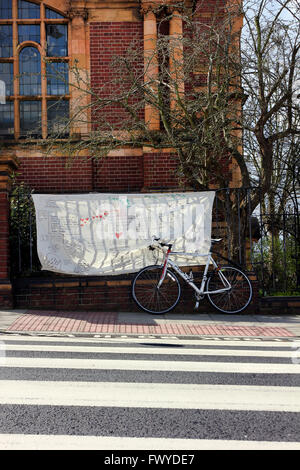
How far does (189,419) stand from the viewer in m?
3.64

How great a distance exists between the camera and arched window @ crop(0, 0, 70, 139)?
14.3 metres

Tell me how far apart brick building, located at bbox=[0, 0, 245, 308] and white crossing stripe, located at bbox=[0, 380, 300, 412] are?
9545 millimetres

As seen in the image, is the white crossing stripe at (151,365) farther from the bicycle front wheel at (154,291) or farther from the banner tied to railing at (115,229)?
the banner tied to railing at (115,229)

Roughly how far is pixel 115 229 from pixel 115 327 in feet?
8.05

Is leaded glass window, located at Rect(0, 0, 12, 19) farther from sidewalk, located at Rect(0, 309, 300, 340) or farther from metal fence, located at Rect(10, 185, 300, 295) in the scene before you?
sidewalk, located at Rect(0, 309, 300, 340)

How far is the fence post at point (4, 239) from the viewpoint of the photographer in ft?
29.8

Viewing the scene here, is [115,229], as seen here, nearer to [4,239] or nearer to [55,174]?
[4,239]

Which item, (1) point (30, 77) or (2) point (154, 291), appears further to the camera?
(1) point (30, 77)

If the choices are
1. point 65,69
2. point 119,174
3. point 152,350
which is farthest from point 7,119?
point 152,350

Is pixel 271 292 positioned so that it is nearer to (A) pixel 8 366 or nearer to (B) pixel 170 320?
(B) pixel 170 320

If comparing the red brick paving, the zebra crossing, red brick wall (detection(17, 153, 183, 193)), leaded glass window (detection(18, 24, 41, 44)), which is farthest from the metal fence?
leaded glass window (detection(18, 24, 41, 44))

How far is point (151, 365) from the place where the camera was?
5.20 meters

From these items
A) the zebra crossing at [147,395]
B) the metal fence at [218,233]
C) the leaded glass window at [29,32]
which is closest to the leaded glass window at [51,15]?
the leaded glass window at [29,32]

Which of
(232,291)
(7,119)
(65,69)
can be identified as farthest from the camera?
(7,119)
